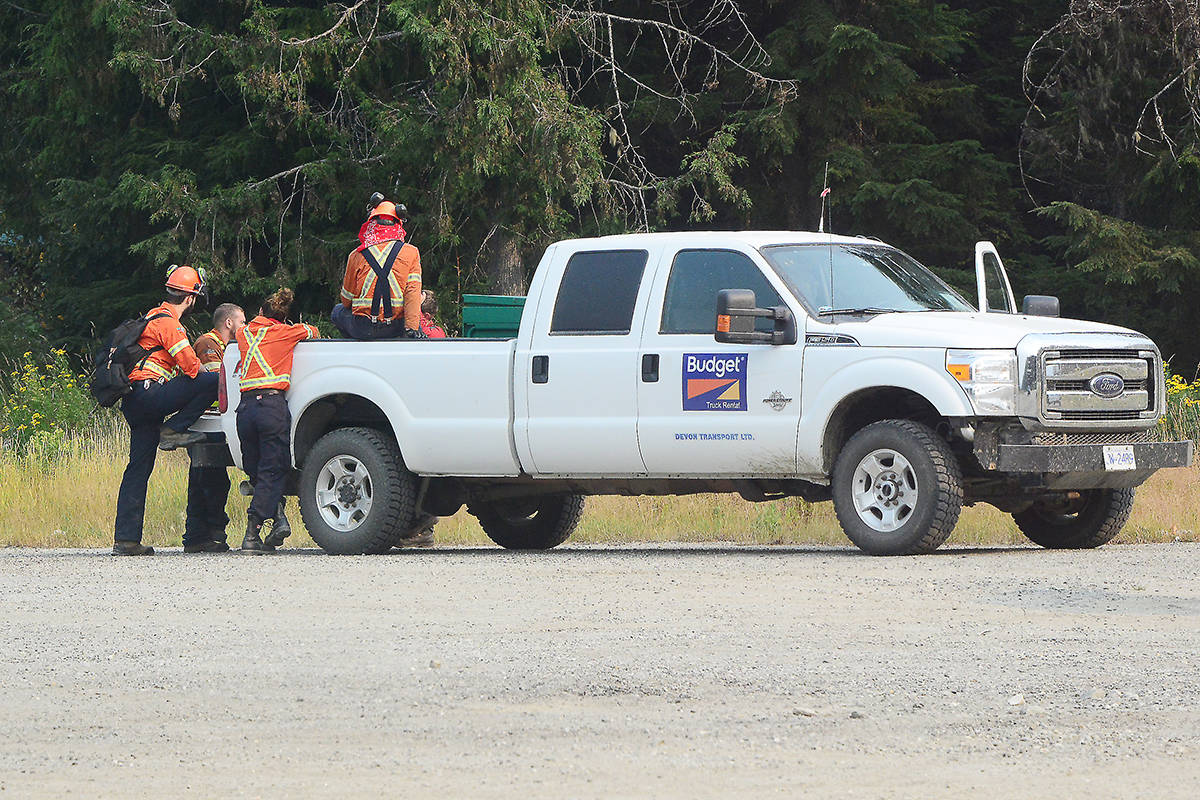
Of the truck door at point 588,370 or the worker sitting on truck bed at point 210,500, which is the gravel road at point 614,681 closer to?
the truck door at point 588,370

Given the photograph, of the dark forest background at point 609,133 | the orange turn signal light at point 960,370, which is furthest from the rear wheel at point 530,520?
the dark forest background at point 609,133

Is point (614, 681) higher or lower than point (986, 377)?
lower

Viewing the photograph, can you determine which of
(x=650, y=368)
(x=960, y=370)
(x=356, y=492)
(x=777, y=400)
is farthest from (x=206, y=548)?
(x=960, y=370)

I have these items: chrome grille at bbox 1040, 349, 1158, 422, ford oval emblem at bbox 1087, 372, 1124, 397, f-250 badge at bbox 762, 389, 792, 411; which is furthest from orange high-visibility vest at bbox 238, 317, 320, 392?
ford oval emblem at bbox 1087, 372, 1124, 397

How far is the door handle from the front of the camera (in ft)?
43.6

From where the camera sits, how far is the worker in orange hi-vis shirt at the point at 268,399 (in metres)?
14.4

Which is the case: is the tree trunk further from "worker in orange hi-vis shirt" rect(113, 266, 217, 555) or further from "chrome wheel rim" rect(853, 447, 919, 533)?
"chrome wheel rim" rect(853, 447, 919, 533)

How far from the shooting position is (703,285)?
13.4 meters

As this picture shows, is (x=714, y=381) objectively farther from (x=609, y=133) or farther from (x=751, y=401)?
(x=609, y=133)

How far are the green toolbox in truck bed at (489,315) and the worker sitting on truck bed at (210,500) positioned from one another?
5.56ft

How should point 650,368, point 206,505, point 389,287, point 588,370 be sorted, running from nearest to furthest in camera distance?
point 650,368, point 588,370, point 389,287, point 206,505

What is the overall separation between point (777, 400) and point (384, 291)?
3231 millimetres

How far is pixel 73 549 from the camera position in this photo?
16.1 meters

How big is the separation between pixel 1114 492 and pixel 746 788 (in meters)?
8.64
